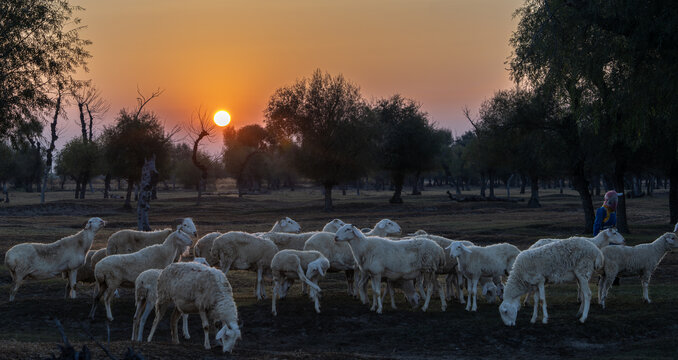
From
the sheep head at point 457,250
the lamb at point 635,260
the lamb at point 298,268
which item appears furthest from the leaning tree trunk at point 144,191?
the lamb at point 635,260

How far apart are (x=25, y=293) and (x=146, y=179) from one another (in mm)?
14539

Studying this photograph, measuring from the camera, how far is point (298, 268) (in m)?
15.2

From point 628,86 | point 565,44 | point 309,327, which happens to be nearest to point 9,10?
point 309,327

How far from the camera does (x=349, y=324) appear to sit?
45.4 ft

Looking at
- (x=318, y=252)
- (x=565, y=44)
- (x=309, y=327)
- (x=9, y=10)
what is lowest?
(x=309, y=327)

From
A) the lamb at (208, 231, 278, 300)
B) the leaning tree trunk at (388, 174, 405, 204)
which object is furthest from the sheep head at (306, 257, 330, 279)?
the leaning tree trunk at (388, 174, 405, 204)

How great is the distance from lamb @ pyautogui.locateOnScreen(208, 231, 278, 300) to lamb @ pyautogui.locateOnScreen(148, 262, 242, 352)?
16.0ft

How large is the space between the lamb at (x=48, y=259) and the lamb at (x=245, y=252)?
319 centimetres

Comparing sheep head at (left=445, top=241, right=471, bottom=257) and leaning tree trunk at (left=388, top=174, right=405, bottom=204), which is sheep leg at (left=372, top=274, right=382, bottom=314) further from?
leaning tree trunk at (left=388, top=174, right=405, bottom=204)

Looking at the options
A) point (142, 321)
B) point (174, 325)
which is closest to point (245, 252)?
point (142, 321)

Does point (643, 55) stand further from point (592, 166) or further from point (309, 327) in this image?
point (592, 166)

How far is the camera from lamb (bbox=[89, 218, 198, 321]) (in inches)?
555

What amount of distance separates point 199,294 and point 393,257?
5387mm

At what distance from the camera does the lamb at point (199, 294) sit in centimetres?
Result: 1073
